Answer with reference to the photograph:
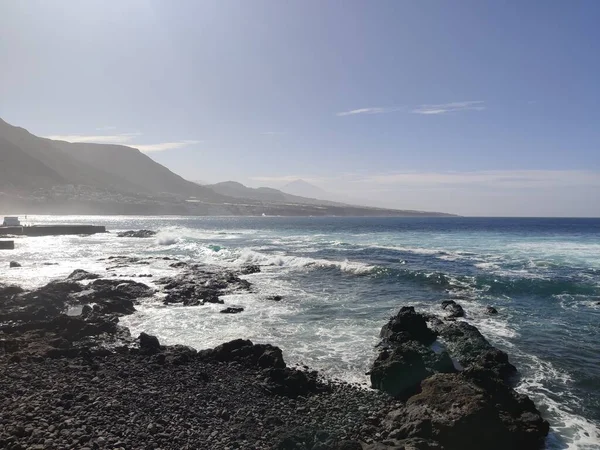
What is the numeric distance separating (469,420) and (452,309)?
14.2 metres

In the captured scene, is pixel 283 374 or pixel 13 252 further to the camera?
pixel 13 252

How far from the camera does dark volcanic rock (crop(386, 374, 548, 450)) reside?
9.61 m

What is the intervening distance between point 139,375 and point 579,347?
57.6 ft

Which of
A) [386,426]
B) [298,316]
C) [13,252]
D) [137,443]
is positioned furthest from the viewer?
[13,252]

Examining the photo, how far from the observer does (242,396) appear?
12539 mm

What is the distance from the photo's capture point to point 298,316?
75.0ft

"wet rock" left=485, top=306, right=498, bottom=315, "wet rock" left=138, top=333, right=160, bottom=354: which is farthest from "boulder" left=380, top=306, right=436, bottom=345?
"wet rock" left=138, top=333, right=160, bottom=354

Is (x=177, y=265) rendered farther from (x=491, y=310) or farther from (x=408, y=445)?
(x=408, y=445)

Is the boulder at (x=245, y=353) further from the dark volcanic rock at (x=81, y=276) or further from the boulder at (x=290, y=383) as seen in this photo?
the dark volcanic rock at (x=81, y=276)

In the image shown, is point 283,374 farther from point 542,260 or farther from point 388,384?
point 542,260

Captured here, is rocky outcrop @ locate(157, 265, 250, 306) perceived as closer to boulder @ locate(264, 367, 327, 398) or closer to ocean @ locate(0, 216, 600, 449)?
ocean @ locate(0, 216, 600, 449)

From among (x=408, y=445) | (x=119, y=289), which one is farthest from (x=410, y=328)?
(x=119, y=289)

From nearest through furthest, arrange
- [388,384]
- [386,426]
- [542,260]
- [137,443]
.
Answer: [137,443], [386,426], [388,384], [542,260]

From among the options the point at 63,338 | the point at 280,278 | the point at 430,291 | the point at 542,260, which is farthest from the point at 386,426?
the point at 542,260
